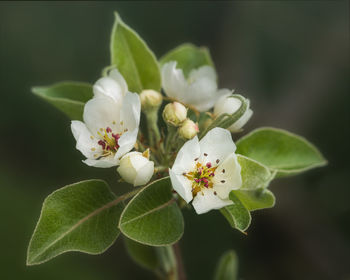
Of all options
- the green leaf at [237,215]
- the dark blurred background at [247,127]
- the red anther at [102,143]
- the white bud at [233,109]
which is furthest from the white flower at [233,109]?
the dark blurred background at [247,127]

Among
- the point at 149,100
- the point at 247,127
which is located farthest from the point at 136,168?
the point at 247,127

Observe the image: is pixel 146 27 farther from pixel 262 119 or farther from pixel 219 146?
pixel 219 146

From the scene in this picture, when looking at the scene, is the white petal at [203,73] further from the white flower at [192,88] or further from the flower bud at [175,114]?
the flower bud at [175,114]

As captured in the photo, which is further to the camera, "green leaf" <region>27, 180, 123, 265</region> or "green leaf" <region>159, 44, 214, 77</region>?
"green leaf" <region>159, 44, 214, 77</region>

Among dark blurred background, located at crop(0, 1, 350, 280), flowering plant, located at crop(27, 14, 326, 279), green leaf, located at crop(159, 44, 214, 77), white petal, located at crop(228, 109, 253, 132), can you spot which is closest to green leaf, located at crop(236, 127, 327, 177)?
flowering plant, located at crop(27, 14, 326, 279)

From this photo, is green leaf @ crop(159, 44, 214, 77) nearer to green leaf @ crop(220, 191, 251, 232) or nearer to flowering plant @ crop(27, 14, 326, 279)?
flowering plant @ crop(27, 14, 326, 279)

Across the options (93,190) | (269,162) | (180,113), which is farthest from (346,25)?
(93,190)

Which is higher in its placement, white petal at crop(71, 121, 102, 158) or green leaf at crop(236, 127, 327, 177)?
white petal at crop(71, 121, 102, 158)
